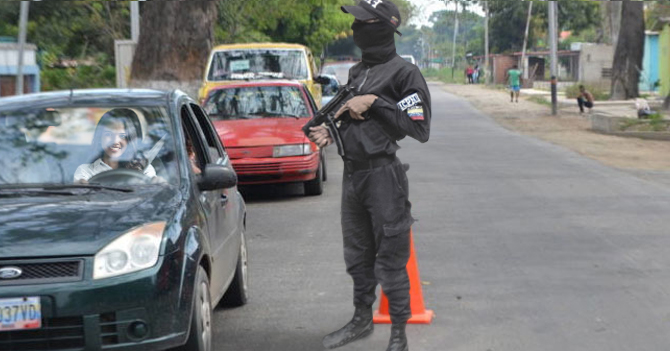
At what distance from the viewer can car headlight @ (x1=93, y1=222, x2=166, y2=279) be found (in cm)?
493

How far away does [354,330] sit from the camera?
20.8 ft

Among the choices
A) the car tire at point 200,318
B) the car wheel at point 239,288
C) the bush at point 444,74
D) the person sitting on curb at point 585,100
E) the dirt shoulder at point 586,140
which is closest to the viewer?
the car tire at point 200,318

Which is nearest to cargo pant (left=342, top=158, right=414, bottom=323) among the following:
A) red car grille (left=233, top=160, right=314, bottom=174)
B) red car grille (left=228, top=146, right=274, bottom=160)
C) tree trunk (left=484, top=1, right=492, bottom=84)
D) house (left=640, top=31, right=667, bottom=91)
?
red car grille (left=233, top=160, right=314, bottom=174)

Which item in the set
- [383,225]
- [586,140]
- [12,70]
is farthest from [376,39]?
[586,140]

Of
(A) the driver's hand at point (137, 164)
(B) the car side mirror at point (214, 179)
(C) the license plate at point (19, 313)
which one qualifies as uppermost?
(A) the driver's hand at point (137, 164)

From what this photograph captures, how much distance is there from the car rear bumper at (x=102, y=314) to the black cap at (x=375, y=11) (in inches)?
71.7

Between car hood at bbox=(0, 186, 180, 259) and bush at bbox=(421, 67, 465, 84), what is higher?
car hood at bbox=(0, 186, 180, 259)

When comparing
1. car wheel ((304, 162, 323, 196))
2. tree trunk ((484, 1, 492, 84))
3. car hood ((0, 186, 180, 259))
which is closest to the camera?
car hood ((0, 186, 180, 259))

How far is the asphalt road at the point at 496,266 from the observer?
6.55 m

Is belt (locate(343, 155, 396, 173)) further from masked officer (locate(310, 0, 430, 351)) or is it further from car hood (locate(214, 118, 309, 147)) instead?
car hood (locate(214, 118, 309, 147))

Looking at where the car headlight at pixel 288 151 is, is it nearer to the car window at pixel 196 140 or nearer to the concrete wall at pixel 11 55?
the car window at pixel 196 140

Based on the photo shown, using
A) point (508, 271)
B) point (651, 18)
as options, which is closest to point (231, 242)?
point (508, 271)

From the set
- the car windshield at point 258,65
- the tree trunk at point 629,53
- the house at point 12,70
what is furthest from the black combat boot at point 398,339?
the tree trunk at point 629,53

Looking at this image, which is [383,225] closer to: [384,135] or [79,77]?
[384,135]
